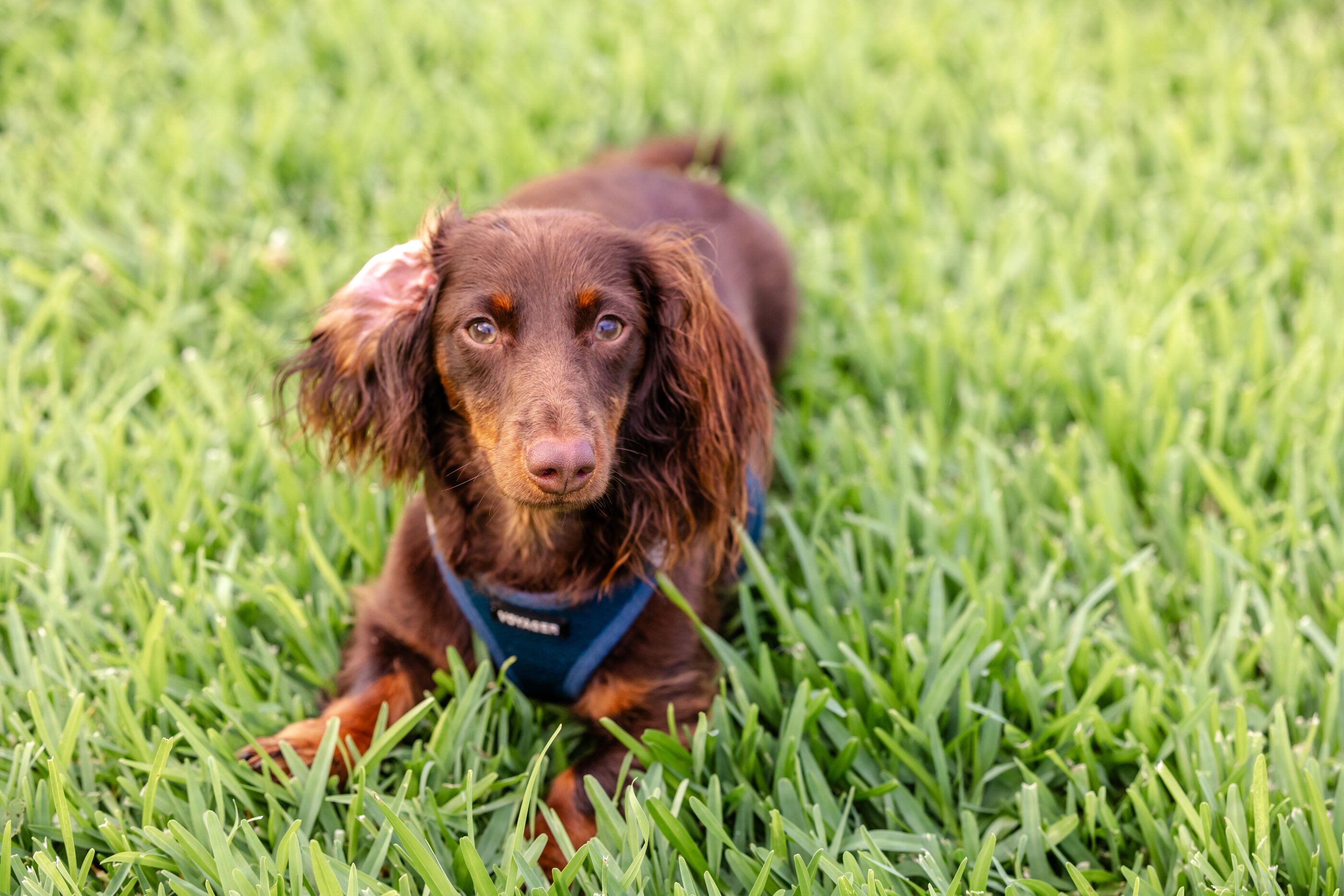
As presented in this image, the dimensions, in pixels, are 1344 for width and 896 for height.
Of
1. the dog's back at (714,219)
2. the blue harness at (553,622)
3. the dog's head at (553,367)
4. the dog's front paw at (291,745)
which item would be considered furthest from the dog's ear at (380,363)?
the dog's back at (714,219)

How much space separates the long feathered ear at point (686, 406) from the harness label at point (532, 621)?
0.26 meters

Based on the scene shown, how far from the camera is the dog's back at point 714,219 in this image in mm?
3080

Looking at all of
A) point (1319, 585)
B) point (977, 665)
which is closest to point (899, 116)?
point (1319, 585)

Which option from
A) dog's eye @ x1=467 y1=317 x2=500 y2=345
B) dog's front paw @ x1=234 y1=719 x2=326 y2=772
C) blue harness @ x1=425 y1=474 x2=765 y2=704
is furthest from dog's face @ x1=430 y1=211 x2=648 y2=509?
dog's front paw @ x1=234 y1=719 x2=326 y2=772

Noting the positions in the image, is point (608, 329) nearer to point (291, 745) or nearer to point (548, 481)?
point (548, 481)

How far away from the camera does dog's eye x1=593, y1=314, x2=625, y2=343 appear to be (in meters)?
2.13

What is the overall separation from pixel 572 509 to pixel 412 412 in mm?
376

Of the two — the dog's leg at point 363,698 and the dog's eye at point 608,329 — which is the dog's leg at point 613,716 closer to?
the dog's leg at point 363,698

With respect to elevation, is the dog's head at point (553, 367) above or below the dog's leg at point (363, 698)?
above

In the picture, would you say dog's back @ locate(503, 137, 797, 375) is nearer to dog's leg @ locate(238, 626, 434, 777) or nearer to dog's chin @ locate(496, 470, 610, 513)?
dog's chin @ locate(496, 470, 610, 513)

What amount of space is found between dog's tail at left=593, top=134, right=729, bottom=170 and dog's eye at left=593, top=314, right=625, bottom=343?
1.85m

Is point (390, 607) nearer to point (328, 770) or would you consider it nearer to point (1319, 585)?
point (328, 770)

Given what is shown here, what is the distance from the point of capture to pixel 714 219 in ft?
11.2

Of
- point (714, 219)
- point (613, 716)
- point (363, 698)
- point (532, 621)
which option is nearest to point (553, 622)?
point (532, 621)
